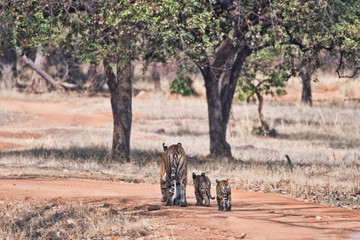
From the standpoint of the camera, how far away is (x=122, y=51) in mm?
16000

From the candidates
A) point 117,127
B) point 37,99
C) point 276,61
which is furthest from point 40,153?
point 37,99

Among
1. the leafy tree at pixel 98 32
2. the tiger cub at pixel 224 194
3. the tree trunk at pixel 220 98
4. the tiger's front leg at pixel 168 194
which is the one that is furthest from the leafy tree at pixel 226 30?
the tiger cub at pixel 224 194

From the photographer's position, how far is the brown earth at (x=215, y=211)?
796 centimetres

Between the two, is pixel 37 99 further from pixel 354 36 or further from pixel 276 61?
pixel 354 36

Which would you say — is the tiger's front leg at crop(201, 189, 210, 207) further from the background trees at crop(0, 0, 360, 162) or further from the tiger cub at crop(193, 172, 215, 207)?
the background trees at crop(0, 0, 360, 162)

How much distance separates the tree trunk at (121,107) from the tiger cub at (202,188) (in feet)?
26.1

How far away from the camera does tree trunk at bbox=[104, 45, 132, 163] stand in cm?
1755

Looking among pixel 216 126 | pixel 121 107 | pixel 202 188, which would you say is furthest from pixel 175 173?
pixel 216 126

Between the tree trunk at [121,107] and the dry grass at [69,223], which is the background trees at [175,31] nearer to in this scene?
the tree trunk at [121,107]

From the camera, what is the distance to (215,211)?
30.8ft

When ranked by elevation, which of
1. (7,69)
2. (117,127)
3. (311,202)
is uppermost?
(7,69)

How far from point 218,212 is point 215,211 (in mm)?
101

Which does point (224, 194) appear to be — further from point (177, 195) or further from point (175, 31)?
point (175, 31)

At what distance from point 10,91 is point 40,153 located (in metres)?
21.7
